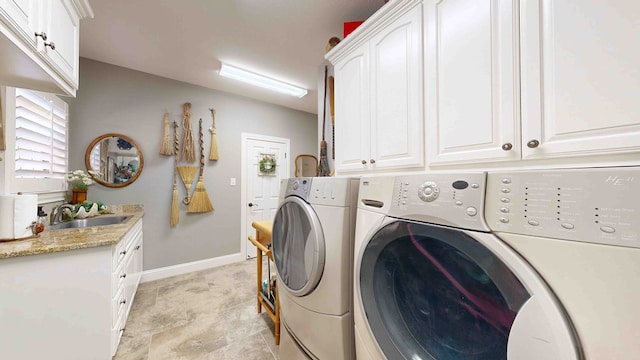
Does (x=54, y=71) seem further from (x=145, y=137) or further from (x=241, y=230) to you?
(x=241, y=230)

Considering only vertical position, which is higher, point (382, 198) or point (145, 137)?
point (145, 137)

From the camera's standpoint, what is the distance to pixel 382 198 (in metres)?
0.80

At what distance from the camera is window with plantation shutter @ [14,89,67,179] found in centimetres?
162

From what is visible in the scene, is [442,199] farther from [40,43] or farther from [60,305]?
[60,305]

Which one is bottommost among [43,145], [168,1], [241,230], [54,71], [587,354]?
[241,230]

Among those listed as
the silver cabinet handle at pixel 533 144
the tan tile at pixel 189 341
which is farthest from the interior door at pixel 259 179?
the silver cabinet handle at pixel 533 144

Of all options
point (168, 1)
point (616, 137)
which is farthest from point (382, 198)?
point (168, 1)

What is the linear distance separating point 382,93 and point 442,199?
848 millimetres

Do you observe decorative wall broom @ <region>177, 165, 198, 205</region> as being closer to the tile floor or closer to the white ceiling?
the tile floor

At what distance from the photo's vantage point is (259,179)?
371 cm

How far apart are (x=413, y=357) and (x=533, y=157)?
0.77 meters

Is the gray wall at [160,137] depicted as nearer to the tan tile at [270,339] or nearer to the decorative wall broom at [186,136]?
the decorative wall broom at [186,136]

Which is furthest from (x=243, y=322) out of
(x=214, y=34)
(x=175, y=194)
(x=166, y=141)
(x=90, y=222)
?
(x=214, y=34)

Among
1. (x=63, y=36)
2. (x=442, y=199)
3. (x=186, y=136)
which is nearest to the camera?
(x=442, y=199)
